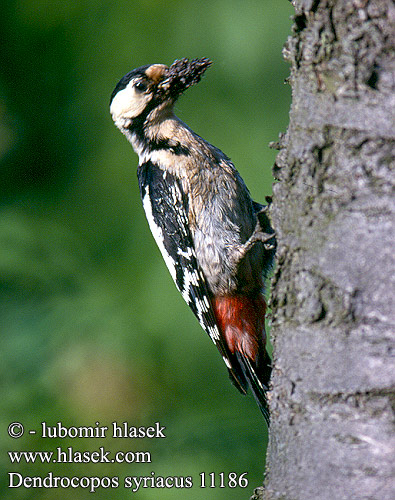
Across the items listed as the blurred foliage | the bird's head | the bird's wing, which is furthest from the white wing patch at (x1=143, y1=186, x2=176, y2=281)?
the bird's head

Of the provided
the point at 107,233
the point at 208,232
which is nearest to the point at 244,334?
the point at 208,232

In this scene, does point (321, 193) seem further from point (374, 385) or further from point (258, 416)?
point (258, 416)

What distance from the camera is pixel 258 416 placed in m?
2.83

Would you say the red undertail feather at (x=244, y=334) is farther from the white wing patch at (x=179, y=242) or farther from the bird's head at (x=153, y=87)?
the bird's head at (x=153, y=87)

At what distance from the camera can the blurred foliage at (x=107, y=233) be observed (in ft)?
9.07

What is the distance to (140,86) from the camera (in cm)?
263

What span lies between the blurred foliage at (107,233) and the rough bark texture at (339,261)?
5.20 feet

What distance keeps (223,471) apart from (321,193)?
1.82 m

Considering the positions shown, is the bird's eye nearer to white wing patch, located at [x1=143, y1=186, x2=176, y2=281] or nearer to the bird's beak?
the bird's beak

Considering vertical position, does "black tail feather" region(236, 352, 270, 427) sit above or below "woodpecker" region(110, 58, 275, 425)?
below

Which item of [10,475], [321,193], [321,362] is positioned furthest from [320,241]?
[10,475]

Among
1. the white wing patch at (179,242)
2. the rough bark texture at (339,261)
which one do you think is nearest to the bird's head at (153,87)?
the white wing patch at (179,242)

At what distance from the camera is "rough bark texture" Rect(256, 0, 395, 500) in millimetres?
1051

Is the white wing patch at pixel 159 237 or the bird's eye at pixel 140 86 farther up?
the bird's eye at pixel 140 86
